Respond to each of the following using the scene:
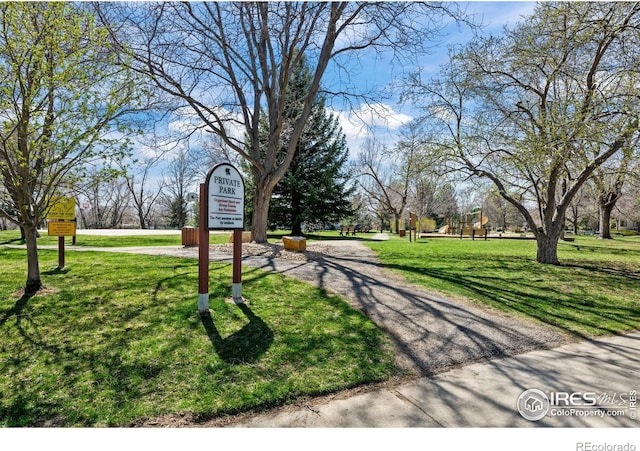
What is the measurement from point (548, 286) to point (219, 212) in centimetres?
719

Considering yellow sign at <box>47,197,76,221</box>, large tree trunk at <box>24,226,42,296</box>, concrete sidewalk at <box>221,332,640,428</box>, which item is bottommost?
concrete sidewalk at <box>221,332,640,428</box>

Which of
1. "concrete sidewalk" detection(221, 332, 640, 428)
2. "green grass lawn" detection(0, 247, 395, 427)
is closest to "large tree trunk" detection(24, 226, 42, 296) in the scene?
"green grass lawn" detection(0, 247, 395, 427)

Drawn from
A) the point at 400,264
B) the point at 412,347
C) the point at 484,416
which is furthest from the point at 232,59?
the point at 484,416

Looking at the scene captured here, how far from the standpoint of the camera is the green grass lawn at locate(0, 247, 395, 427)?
296 centimetres

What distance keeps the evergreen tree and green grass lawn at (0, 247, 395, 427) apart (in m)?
17.0

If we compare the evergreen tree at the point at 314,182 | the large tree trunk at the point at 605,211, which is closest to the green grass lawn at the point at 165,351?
the evergreen tree at the point at 314,182

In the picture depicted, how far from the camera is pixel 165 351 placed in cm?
378

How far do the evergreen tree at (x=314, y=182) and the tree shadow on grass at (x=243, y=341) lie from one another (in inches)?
717

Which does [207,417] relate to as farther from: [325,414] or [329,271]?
[329,271]

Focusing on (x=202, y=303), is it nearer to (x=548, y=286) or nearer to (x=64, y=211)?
(x=64, y=211)

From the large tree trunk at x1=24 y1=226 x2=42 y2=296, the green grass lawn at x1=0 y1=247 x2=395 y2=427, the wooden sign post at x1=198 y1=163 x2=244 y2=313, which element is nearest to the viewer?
the green grass lawn at x1=0 y1=247 x2=395 y2=427

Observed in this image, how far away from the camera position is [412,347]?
4.16 m

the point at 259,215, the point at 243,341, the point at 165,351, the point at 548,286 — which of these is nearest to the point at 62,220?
the point at 165,351

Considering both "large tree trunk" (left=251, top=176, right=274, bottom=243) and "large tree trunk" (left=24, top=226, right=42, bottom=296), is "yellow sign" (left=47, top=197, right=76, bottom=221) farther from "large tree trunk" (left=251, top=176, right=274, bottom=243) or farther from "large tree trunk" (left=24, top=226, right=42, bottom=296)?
"large tree trunk" (left=251, top=176, right=274, bottom=243)
